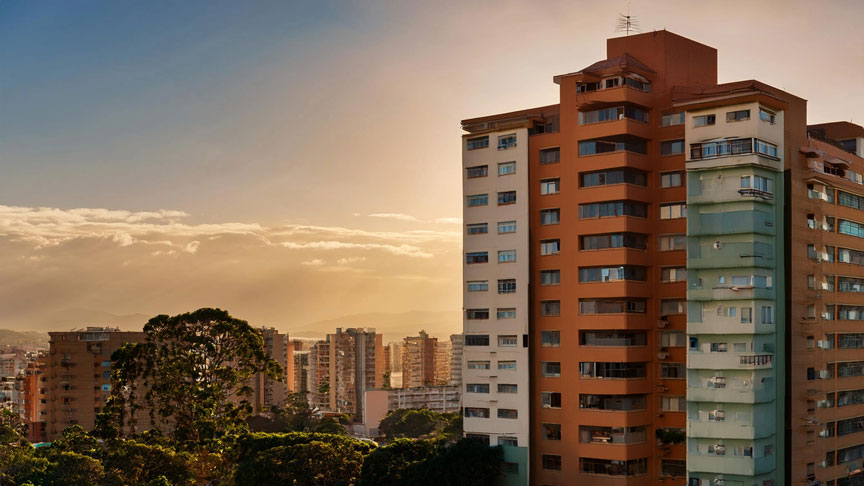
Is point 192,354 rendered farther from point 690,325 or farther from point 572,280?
point 690,325

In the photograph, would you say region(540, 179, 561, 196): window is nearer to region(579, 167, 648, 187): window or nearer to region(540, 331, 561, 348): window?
region(579, 167, 648, 187): window

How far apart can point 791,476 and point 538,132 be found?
20.1 m

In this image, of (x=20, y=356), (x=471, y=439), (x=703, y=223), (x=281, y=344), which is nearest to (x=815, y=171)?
(x=703, y=223)

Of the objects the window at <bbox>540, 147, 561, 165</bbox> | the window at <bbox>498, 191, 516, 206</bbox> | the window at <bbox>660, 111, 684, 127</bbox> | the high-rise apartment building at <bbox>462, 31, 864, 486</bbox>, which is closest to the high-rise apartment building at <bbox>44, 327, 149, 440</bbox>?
the window at <bbox>498, 191, 516, 206</bbox>

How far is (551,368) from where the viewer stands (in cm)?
4684

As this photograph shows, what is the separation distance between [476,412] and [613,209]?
12331mm

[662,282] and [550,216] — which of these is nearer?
[662,282]

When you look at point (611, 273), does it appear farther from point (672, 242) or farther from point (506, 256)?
point (506, 256)

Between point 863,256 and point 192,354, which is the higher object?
point 863,256

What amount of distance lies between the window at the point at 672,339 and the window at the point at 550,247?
630 centimetres

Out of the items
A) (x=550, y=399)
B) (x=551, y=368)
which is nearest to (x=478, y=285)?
(x=551, y=368)

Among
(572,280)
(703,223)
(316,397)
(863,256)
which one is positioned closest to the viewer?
(703,223)

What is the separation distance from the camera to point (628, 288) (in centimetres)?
4481

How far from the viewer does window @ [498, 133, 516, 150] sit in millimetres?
49062
